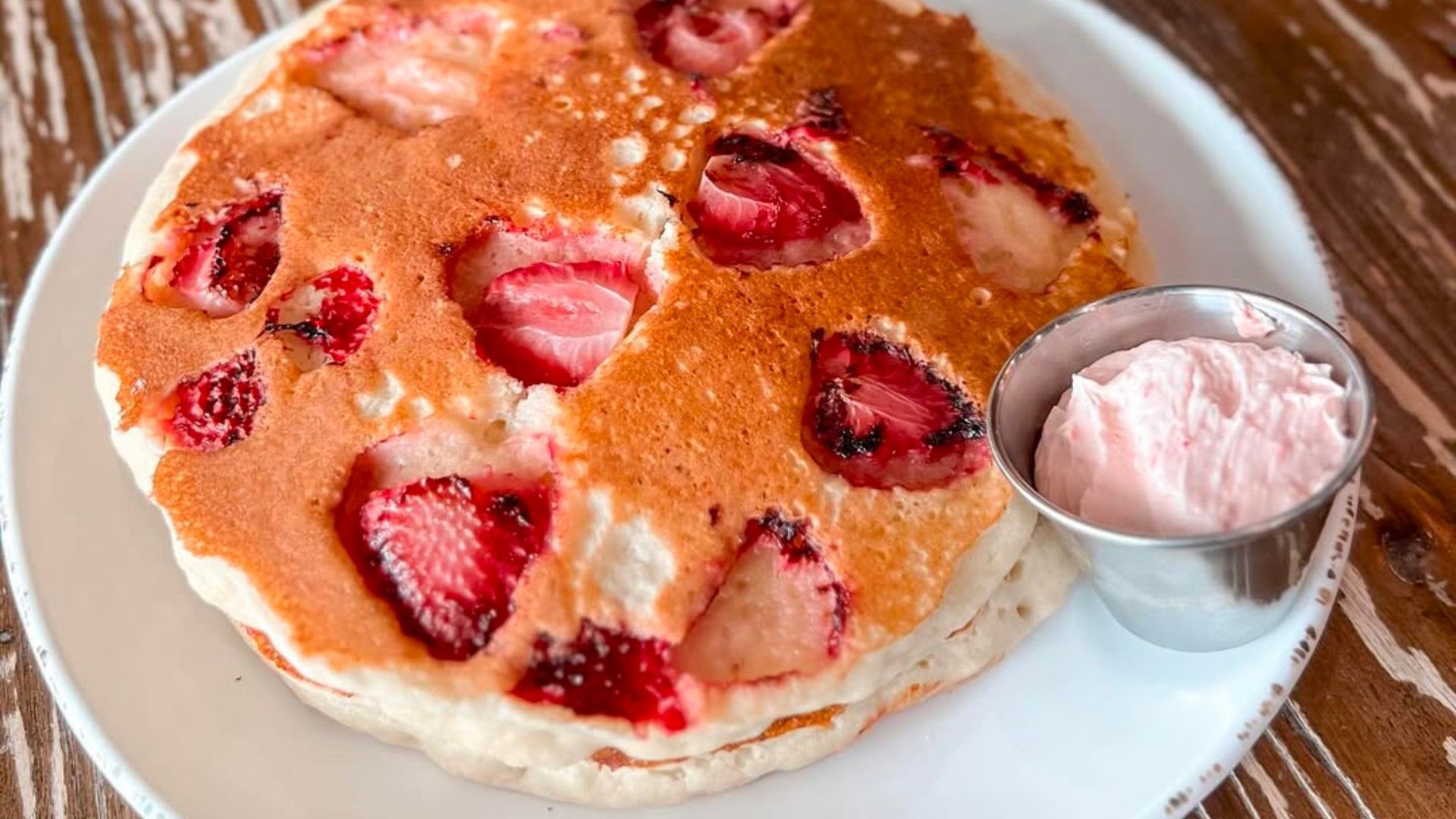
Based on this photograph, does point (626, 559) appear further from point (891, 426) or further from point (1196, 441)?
point (1196, 441)

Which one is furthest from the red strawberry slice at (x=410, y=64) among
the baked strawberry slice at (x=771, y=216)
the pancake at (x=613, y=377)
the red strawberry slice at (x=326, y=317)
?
the baked strawberry slice at (x=771, y=216)

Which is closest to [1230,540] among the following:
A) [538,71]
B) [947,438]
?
[947,438]

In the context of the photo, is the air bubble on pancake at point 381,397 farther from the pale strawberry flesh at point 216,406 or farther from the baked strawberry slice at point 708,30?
the baked strawberry slice at point 708,30

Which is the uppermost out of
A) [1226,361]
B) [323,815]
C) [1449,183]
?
[1226,361]

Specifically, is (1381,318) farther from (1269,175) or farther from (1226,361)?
(1226,361)

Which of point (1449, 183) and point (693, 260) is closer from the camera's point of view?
point (693, 260)

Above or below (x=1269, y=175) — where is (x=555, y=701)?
below
